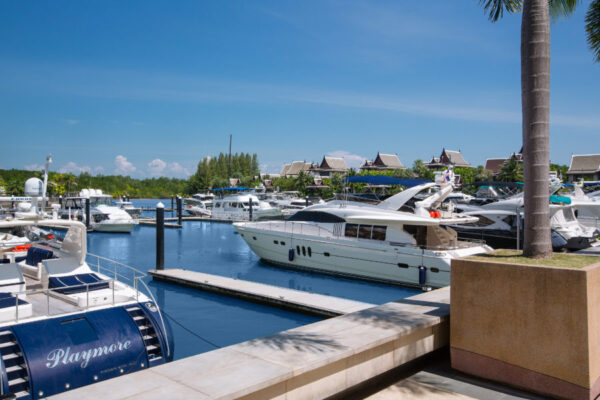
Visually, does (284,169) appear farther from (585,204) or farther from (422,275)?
(422,275)

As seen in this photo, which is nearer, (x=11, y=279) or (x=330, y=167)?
(x=11, y=279)

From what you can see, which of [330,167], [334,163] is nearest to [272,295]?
[330,167]

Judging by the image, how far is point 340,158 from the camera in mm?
98188

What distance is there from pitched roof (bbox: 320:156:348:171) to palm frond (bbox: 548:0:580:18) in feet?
286


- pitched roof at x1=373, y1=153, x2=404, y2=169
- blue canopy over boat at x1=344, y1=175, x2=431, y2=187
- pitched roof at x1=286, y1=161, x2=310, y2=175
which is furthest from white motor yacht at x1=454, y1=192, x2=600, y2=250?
pitched roof at x1=286, y1=161, x2=310, y2=175

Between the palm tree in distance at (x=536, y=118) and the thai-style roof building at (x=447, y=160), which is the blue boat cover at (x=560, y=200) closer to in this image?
the palm tree in distance at (x=536, y=118)

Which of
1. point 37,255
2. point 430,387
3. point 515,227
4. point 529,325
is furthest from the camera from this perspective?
point 515,227

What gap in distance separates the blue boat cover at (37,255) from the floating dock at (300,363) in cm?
851

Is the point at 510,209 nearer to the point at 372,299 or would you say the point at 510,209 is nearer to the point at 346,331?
the point at 372,299

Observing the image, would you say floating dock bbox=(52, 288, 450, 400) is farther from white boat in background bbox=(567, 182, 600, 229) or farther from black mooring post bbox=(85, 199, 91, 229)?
black mooring post bbox=(85, 199, 91, 229)

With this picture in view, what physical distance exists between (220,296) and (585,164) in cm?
7236

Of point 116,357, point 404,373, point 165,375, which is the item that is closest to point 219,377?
point 165,375

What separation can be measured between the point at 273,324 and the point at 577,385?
1024 cm

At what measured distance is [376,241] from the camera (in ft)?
59.5
